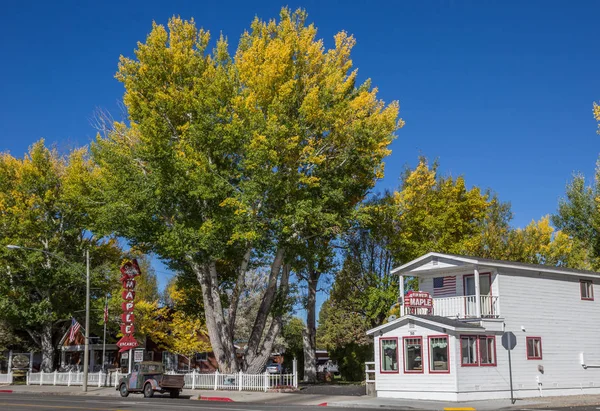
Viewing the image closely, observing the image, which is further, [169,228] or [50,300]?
[50,300]

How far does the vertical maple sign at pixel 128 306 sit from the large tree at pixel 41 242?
9004 millimetres

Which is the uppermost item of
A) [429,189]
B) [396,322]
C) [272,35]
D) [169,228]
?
[272,35]

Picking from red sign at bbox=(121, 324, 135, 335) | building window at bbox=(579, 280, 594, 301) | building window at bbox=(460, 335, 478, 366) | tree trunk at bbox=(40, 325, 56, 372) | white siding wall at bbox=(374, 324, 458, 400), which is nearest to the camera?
white siding wall at bbox=(374, 324, 458, 400)

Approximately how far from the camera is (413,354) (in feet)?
101

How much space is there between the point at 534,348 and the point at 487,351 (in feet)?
11.0

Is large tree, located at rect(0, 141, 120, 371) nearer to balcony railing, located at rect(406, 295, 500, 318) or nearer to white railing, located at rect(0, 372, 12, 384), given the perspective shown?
white railing, located at rect(0, 372, 12, 384)

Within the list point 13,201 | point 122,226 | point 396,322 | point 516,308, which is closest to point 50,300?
point 13,201

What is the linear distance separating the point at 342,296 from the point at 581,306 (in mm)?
18774

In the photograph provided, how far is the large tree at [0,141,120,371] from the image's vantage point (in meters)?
48.9

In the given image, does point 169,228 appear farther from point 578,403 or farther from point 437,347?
point 578,403

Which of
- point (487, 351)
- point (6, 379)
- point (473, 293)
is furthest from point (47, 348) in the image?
point (487, 351)

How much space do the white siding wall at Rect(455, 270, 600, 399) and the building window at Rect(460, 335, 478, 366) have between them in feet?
1.04

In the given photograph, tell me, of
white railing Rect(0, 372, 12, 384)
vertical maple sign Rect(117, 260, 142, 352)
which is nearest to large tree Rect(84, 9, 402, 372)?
vertical maple sign Rect(117, 260, 142, 352)

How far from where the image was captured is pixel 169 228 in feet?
123
